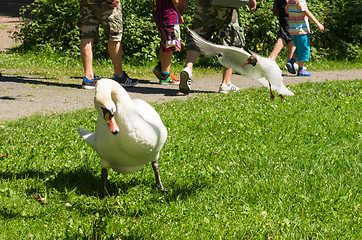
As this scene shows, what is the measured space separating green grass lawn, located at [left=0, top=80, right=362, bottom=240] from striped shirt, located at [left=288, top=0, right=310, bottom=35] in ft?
13.8

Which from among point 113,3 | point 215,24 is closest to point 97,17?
point 113,3

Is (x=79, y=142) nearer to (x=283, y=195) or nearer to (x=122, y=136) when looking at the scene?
(x=122, y=136)

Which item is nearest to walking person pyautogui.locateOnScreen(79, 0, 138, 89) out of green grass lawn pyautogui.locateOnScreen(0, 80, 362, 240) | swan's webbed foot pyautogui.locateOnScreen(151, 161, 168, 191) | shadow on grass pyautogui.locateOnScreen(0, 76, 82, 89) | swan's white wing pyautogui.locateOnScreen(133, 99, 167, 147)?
shadow on grass pyautogui.locateOnScreen(0, 76, 82, 89)

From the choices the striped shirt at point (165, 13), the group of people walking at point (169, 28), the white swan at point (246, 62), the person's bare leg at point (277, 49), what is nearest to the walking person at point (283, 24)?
the person's bare leg at point (277, 49)

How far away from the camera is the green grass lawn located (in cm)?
317

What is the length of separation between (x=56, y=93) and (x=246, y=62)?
13.8 ft

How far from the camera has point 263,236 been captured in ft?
10.1

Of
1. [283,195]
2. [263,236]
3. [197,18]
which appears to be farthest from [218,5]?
[263,236]

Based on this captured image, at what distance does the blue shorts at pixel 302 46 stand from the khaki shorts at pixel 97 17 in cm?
420

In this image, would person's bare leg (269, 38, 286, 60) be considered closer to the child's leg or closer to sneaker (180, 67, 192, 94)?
the child's leg

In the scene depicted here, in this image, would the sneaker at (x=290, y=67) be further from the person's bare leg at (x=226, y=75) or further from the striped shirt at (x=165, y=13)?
the striped shirt at (x=165, y=13)

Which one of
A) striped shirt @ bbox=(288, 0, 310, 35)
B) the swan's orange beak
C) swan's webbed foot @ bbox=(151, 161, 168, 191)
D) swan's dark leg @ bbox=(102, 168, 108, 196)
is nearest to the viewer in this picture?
the swan's orange beak

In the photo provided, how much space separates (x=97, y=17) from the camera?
7.16 m

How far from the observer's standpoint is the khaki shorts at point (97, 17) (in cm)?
704
